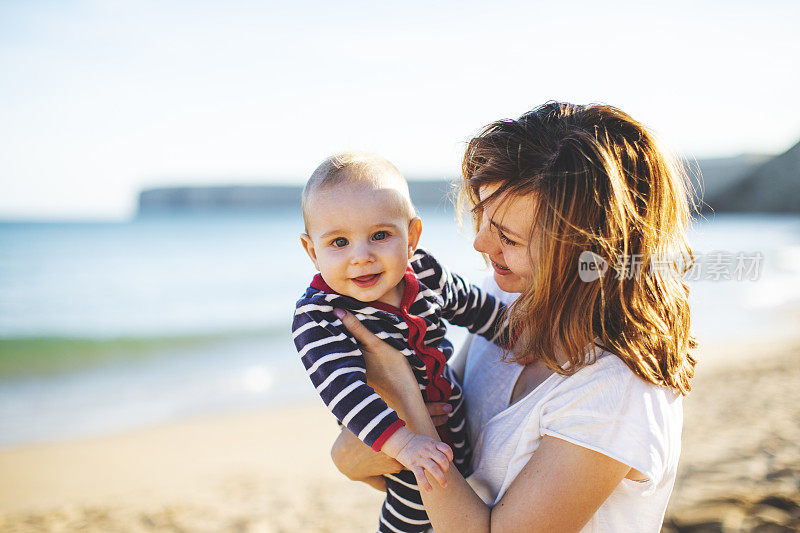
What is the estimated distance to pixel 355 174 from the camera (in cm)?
193

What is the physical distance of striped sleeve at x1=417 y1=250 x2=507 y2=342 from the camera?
215cm

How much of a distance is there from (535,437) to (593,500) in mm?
206

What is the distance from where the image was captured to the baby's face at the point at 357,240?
189 cm

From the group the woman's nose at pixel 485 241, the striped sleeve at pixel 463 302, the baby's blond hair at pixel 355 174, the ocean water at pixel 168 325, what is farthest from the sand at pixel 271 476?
the baby's blond hair at pixel 355 174

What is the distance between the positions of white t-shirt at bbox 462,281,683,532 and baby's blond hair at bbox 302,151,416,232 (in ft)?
2.68

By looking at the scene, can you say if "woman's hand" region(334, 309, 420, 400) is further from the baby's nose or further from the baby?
the baby's nose

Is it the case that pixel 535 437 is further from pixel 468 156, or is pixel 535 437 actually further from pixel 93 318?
pixel 93 318

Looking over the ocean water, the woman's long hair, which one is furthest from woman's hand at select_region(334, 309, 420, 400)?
the ocean water

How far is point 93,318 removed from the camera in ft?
42.5

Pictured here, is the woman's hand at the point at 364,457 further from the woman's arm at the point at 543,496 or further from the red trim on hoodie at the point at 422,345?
the woman's arm at the point at 543,496

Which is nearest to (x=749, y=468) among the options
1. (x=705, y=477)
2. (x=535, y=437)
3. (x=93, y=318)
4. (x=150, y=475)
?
(x=705, y=477)

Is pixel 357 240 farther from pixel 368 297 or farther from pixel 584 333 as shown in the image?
pixel 584 333

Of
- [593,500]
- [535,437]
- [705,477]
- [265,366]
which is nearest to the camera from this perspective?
[593,500]

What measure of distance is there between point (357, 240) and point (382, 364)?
0.41m
